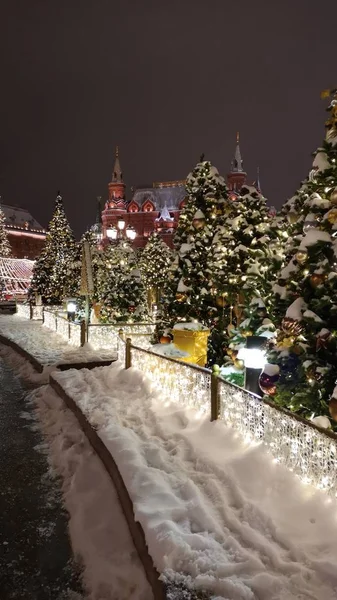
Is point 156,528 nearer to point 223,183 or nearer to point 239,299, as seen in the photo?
point 239,299

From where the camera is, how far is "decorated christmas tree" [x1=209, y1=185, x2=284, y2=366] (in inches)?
412

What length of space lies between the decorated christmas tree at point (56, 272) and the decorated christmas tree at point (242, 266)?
21.0m

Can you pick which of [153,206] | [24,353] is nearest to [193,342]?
[24,353]

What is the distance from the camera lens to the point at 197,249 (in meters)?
14.1

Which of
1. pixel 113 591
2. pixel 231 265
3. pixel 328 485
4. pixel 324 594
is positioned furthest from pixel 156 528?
pixel 231 265

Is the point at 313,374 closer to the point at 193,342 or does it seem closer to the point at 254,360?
the point at 254,360

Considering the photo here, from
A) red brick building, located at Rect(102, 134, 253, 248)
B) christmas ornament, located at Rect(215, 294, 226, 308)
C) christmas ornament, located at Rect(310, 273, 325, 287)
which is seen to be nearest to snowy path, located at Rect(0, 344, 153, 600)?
christmas ornament, located at Rect(310, 273, 325, 287)

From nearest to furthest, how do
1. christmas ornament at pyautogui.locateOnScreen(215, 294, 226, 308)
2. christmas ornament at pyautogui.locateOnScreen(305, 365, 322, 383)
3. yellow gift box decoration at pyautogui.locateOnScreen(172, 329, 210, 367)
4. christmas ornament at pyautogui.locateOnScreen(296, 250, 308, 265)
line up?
christmas ornament at pyautogui.locateOnScreen(305, 365, 322, 383), christmas ornament at pyautogui.locateOnScreen(296, 250, 308, 265), yellow gift box decoration at pyautogui.locateOnScreen(172, 329, 210, 367), christmas ornament at pyautogui.locateOnScreen(215, 294, 226, 308)

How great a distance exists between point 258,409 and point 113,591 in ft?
8.45

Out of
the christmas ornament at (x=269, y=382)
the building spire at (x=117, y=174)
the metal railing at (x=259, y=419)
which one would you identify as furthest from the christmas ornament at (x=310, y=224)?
the building spire at (x=117, y=174)

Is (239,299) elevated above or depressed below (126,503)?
above

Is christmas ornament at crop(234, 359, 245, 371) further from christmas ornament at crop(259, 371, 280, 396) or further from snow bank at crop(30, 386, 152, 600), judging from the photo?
snow bank at crop(30, 386, 152, 600)

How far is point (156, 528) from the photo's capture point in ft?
12.8

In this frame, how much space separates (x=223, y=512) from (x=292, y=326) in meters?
2.74
